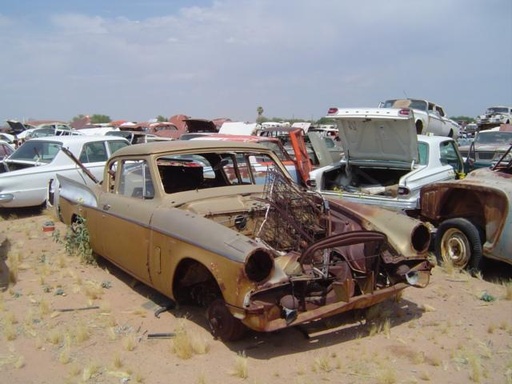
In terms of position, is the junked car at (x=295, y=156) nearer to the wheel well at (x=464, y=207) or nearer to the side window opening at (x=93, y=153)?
the side window opening at (x=93, y=153)

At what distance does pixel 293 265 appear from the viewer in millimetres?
4145

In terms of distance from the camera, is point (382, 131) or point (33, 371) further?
point (382, 131)

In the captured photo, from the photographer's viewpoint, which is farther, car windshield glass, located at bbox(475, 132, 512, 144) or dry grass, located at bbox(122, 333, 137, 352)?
car windshield glass, located at bbox(475, 132, 512, 144)

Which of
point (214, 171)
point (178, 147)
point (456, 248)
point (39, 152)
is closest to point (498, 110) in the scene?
point (456, 248)

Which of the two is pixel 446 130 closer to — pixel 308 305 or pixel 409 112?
pixel 409 112

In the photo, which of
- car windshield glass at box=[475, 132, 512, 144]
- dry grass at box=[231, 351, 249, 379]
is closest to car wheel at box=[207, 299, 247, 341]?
dry grass at box=[231, 351, 249, 379]

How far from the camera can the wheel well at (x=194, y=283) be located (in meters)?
4.29

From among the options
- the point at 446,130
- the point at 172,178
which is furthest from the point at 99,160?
the point at 446,130

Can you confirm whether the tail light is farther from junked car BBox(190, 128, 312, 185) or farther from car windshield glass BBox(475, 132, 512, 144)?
car windshield glass BBox(475, 132, 512, 144)

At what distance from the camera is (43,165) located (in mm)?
9180

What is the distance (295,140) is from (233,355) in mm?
6494

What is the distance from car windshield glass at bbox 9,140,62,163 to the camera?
9438 millimetres

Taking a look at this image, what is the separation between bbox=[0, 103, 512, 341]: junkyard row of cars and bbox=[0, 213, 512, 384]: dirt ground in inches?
12.1

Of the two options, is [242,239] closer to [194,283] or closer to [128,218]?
[194,283]
